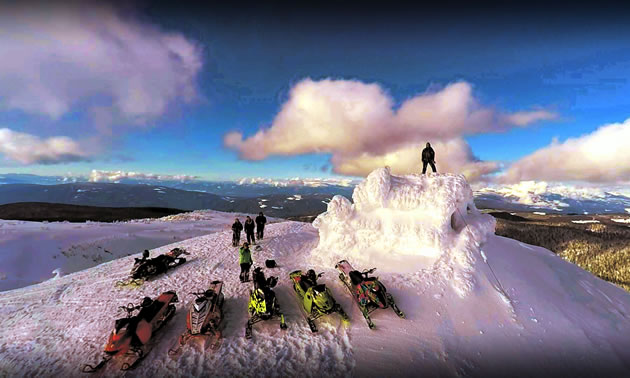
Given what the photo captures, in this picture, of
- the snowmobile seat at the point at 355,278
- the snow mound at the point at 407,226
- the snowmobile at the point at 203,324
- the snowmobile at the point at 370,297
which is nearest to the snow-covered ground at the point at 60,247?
the snowmobile at the point at 203,324

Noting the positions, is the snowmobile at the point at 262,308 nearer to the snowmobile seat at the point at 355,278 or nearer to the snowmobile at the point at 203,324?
the snowmobile at the point at 203,324

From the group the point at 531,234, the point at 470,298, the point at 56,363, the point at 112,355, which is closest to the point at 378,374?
the point at 470,298

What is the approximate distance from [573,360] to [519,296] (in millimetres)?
2590

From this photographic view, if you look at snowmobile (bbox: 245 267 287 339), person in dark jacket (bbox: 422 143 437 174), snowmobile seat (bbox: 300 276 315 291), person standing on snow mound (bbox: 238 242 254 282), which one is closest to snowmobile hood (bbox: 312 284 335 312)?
snowmobile seat (bbox: 300 276 315 291)

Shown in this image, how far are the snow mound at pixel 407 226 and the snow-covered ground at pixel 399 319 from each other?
0.07 metres

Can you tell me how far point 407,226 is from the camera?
39.9ft

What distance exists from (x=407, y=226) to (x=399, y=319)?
4902 mm

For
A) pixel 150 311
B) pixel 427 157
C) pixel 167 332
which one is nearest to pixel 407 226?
pixel 427 157

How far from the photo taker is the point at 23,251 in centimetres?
2014

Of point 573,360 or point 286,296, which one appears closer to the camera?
point 573,360

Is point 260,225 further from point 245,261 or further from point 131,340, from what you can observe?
point 131,340

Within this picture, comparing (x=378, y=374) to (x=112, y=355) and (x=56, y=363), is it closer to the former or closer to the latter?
(x=112, y=355)

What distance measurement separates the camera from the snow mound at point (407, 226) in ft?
37.0

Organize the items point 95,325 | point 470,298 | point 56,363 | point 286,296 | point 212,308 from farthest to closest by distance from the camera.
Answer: point 286,296 < point 470,298 < point 95,325 < point 212,308 < point 56,363
